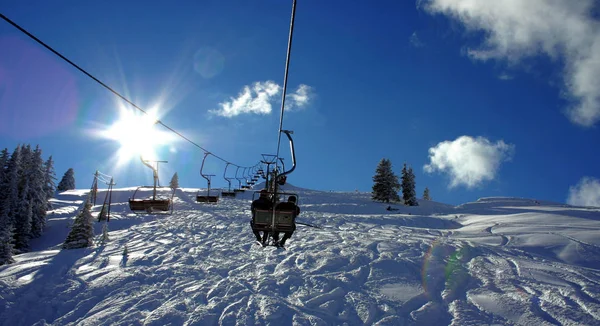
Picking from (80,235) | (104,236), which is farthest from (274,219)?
(80,235)

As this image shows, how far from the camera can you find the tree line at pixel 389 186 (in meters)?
54.7

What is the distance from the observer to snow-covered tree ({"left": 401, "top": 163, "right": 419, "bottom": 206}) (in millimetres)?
56250

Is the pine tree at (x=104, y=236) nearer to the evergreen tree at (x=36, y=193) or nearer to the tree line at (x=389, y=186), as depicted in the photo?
the evergreen tree at (x=36, y=193)

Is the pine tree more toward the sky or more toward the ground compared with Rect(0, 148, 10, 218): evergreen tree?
more toward the ground

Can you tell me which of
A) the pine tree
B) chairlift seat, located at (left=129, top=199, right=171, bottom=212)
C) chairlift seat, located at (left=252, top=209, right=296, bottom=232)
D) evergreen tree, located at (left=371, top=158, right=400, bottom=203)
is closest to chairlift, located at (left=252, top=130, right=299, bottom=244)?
chairlift seat, located at (left=252, top=209, right=296, bottom=232)

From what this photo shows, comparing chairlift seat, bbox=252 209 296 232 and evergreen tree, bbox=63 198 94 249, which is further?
evergreen tree, bbox=63 198 94 249

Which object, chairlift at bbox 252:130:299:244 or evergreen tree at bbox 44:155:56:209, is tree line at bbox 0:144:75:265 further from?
chairlift at bbox 252:130:299:244

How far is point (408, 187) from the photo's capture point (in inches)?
2271

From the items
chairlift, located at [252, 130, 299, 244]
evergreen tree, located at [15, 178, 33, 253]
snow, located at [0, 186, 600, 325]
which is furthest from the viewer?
evergreen tree, located at [15, 178, 33, 253]

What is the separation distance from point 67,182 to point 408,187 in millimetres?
83268

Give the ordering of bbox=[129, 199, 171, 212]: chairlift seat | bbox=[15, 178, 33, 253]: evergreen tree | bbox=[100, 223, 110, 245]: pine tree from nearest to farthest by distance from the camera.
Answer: bbox=[129, 199, 171, 212]: chairlift seat, bbox=[100, 223, 110, 245]: pine tree, bbox=[15, 178, 33, 253]: evergreen tree

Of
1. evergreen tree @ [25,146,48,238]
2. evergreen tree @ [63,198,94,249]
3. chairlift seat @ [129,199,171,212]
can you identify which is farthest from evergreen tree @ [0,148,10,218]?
chairlift seat @ [129,199,171,212]

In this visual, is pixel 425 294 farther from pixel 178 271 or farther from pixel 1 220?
pixel 1 220

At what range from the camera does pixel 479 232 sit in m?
24.7
